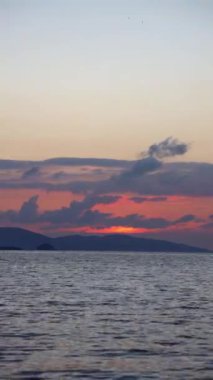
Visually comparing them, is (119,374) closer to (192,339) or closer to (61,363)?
(61,363)

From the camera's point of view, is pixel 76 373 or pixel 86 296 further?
pixel 86 296

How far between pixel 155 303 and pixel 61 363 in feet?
130

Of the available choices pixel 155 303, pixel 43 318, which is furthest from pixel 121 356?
pixel 155 303

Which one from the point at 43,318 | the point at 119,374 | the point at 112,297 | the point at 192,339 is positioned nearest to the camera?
the point at 119,374

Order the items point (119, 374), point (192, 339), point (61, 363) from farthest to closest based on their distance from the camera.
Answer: point (192, 339)
point (61, 363)
point (119, 374)

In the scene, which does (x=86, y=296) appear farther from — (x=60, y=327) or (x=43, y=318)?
(x=60, y=327)

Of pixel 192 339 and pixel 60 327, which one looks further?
pixel 60 327

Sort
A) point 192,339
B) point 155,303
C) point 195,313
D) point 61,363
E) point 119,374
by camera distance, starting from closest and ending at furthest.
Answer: point 119,374
point 61,363
point 192,339
point 195,313
point 155,303

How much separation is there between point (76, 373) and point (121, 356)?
580 cm

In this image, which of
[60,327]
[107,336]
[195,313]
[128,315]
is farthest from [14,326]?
[195,313]

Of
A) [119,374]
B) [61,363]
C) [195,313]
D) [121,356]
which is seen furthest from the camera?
[195,313]

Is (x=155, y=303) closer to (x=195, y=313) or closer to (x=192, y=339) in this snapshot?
(x=195, y=313)

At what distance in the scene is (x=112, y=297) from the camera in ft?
285

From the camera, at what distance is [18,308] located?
69250 millimetres
